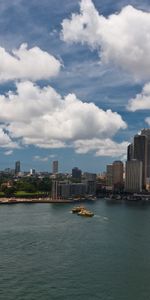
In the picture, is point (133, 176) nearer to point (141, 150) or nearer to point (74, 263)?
point (141, 150)

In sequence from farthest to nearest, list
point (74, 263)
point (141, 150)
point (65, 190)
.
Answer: point (141, 150) → point (65, 190) → point (74, 263)

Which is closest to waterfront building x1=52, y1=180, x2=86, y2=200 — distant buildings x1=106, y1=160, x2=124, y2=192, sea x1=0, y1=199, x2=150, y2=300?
distant buildings x1=106, y1=160, x2=124, y2=192

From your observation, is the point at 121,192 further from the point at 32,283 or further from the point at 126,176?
the point at 32,283

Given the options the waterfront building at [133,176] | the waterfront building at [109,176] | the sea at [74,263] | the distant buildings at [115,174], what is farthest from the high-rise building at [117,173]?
the sea at [74,263]

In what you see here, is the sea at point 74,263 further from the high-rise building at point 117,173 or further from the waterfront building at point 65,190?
the high-rise building at point 117,173

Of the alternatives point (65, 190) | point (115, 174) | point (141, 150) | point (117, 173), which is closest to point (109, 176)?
point (115, 174)
